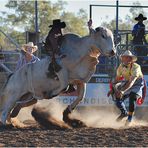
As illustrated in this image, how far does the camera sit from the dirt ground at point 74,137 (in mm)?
7113

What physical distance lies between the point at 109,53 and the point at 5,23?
38.8 m

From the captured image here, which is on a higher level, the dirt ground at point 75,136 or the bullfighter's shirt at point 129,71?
the bullfighter's shirt at point 129,71

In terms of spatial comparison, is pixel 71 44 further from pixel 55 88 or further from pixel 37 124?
pixel 37 124

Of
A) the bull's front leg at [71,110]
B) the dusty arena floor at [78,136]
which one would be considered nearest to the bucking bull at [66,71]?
the bull's front leg at [71,110]

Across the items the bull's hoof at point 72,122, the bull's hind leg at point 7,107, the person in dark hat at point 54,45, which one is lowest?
the bull's hoof at point 72,122

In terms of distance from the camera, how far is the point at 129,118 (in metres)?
9.47

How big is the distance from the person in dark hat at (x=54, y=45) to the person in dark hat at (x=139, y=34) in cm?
413

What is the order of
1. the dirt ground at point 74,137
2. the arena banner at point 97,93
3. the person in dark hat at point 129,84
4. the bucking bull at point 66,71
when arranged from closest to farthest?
1. the dirt ground at point 74,137
2. the bucking bull at point 66,71
3. the person in dark hat at point 129,84
4. the arena banner at point 97,93

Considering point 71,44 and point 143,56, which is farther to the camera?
point 143,56

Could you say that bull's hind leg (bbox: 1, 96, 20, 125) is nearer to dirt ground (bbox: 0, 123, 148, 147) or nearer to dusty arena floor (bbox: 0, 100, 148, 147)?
dusty arena floor (bbox: 0, 100, 148, 147)

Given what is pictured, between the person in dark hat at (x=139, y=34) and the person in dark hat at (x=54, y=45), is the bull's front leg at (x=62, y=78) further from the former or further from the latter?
the person in dark hat at (x=139, y=34)

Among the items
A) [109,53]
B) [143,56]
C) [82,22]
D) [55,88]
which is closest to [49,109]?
[55,88]

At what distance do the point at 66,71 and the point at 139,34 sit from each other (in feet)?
15.3

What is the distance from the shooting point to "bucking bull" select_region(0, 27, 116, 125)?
29.4ft
